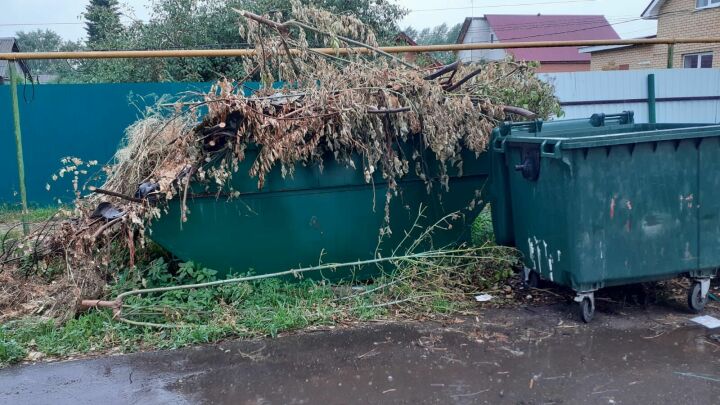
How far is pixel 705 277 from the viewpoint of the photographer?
4.45 meters

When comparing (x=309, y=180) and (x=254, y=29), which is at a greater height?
(x=254, y=29)

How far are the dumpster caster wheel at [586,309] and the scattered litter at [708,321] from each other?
743 mm

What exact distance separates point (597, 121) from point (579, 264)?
1812mm

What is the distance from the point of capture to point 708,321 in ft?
14.3

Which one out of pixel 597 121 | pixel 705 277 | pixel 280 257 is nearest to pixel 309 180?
pixel 280 257

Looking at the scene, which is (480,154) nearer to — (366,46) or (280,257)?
(366,46)

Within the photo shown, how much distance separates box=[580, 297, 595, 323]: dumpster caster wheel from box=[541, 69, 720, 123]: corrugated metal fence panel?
4060 millimetres

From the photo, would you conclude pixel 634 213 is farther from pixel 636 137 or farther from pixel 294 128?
pixel 294 128

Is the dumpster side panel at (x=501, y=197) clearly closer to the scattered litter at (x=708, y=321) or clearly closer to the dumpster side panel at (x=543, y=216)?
the dumpster side panel at (x=543, y=216)

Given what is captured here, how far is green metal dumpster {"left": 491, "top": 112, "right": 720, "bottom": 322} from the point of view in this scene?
4.12m

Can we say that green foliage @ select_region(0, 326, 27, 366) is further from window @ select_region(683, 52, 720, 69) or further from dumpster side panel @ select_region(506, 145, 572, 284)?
window @ select_region(683, 52, 720, 69)

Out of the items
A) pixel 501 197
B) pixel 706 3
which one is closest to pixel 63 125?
pixel 501 197

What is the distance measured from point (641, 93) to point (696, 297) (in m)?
4.46

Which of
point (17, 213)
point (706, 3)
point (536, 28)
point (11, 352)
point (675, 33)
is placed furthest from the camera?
point (536, 28)
